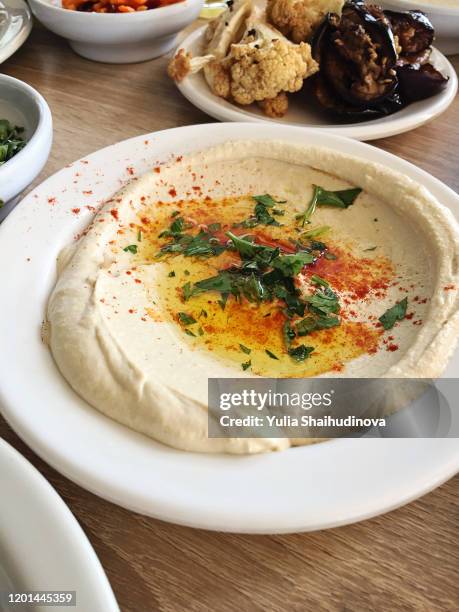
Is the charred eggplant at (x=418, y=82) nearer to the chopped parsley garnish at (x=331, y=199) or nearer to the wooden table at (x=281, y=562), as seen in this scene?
the chopped parsley garnish at (x=331, y=199)

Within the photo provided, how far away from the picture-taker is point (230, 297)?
1.43 metres

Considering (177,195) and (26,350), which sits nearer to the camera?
(26,350)

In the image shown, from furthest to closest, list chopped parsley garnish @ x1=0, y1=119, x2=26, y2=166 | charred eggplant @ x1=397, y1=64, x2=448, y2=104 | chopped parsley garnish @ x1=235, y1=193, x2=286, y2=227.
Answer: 1. charred eggplant @ x1=397, y1=64, x2=448, y2=104
2. chopped parsley garnish @ x1=0, y1=119, x2=26, y2=166
3. chopped parsley garnish @ x1=235, y1=193, x2=286, y2=227

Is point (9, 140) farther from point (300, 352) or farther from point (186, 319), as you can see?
point (300, 352)

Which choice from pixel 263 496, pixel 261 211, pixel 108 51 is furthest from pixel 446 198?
pixel 108 51

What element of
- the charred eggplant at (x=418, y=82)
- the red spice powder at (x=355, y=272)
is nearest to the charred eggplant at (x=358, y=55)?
the charred eggplant at (x=418, y=82)

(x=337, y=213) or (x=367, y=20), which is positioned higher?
(x=367, y=20)

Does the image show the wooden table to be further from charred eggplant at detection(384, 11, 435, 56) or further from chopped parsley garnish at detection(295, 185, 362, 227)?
charred eggplant at detection(384, 11, 435, 56)

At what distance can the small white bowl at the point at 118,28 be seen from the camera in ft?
7.80

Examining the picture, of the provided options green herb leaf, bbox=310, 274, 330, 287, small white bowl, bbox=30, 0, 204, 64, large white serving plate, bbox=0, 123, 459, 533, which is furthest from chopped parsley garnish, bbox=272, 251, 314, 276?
small white bowl, bbox=30, 0, 204, 64

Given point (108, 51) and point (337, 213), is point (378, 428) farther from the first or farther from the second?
point (108, 51)

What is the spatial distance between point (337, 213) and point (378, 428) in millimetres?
737

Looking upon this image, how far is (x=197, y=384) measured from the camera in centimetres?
120

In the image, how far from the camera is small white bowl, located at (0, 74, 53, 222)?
165cm
